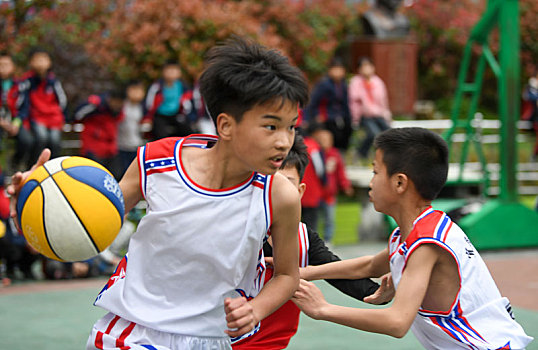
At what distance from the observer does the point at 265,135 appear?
2.48 m

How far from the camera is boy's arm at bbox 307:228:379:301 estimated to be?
3057 millimetres

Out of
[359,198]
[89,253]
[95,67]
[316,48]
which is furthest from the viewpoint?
[316,48]

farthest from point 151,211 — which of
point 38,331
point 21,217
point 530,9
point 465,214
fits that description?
point 530,9

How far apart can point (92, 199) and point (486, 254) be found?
7029mm

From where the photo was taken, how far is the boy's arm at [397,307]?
2531 millimetres

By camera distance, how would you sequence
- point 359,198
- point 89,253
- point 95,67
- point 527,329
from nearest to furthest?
point 89,253, point 527,329, point 359,198, point 95,67

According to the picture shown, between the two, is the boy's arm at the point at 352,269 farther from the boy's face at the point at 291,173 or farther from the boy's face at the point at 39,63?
the boy's face at the point at 39,63

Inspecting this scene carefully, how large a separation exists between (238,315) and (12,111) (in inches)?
251

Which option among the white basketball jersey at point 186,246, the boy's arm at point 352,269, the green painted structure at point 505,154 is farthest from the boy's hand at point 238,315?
the green painted structure at point 505,154

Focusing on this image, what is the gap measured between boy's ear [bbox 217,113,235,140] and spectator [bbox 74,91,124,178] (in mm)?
6484

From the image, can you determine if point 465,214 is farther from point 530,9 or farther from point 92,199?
point 530,9

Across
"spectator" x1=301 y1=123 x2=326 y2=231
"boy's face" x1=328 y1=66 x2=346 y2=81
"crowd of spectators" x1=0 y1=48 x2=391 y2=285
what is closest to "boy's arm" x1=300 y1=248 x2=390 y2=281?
"crowd of spectators" x1=0 y1=48 x2=391 y2=285

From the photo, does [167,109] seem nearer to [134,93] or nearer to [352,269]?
[134,93]

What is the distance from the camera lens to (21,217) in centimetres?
272
